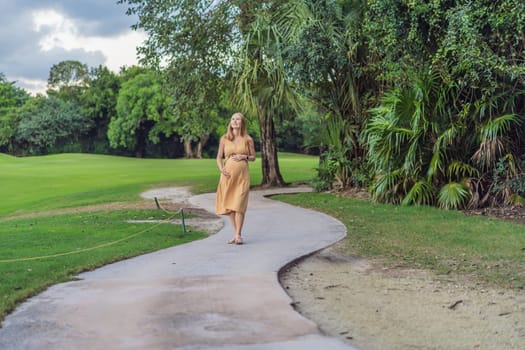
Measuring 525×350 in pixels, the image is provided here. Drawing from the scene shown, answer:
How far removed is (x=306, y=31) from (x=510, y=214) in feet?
22.1

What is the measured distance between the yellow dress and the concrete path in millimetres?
753

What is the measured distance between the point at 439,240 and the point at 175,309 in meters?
5.97

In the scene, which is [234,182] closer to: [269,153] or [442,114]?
[442,114]

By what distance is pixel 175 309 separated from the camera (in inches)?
224

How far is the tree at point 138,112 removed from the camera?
59.0m

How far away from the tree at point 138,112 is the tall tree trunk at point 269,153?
118 feet

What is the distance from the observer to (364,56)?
1752cm

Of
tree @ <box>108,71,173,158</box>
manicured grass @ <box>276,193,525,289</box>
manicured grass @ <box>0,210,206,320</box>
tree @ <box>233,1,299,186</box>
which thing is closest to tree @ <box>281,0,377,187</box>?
tree @ <box>233,1,299,186</box>

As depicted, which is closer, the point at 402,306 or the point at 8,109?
the point at 402,306

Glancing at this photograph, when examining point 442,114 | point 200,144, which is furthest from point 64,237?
point 200,144

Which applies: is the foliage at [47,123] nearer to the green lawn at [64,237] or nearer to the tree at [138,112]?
the tree at [138,112]

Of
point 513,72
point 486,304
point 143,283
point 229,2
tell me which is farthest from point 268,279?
point 229,2

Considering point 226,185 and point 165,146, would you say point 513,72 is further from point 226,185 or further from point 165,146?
point 165,146

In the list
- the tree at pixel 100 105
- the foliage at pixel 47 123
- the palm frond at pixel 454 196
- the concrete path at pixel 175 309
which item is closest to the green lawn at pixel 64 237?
the concrete path at pixel 175 309
